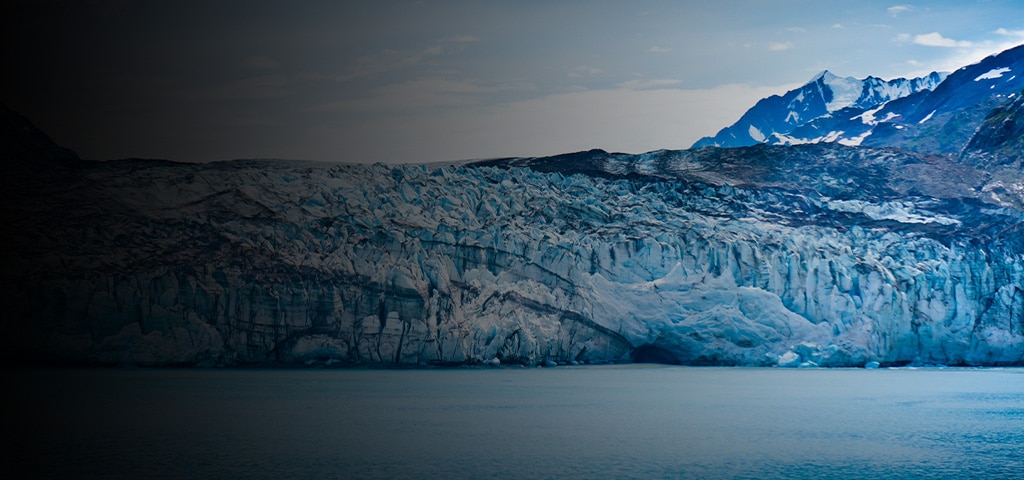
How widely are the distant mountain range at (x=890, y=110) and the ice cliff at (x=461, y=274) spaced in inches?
547

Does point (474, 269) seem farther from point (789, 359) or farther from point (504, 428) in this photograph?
point (504, 428)

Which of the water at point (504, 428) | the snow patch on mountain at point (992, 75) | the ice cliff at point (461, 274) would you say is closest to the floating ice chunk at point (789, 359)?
the ice cliff at point (461, 274)

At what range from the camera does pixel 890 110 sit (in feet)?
179

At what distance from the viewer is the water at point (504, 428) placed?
36.4 feet

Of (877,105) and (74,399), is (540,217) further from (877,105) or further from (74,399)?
(877,105)

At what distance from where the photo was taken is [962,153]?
1372 inches

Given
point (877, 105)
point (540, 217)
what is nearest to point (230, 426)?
point (540, 217)

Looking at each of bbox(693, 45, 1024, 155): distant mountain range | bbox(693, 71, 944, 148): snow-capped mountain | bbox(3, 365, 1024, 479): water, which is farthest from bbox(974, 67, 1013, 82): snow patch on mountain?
bbox(3, 365, 1024, 479): water

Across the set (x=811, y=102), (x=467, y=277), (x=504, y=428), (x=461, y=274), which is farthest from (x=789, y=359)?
(x=811, y=102)

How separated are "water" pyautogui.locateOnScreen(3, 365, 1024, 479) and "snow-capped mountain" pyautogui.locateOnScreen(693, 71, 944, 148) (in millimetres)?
40975

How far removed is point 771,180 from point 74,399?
22.9 meters

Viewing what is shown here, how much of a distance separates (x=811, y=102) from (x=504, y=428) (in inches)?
2180

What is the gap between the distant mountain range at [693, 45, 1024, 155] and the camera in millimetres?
43938

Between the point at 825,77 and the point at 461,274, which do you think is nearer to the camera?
the point at 461,274
